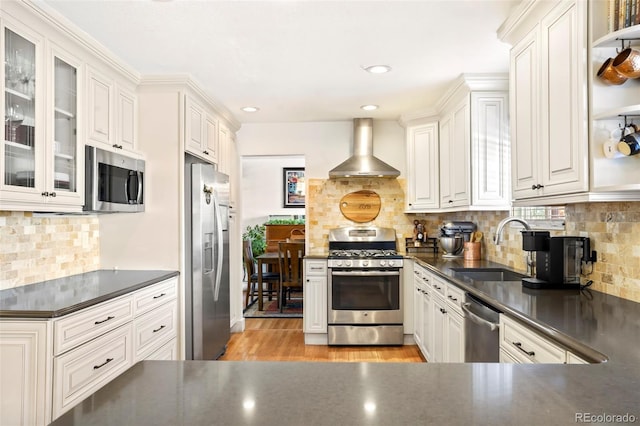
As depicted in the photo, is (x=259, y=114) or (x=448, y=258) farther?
(x=259, y=114)

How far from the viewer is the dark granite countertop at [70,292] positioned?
1935mm

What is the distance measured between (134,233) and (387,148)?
2904mm

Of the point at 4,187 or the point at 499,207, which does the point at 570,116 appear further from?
the point at 4,187

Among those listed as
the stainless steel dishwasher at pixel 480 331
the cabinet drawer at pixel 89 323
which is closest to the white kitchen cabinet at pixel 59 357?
the cabinet drawer at pixel 89 323

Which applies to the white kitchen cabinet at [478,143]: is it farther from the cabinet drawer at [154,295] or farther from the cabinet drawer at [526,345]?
the cabinet drawer at [154,295]

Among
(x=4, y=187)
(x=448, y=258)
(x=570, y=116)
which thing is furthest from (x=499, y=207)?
(x=4, y=187)

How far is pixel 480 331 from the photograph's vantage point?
7.47 ft

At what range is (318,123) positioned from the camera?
491cm

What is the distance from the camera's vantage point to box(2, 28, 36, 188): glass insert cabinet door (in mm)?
2023

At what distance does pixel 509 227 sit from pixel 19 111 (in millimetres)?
3307

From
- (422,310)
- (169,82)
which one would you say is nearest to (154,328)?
(169,82)

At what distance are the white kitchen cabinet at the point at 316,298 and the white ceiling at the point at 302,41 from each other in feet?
5.82

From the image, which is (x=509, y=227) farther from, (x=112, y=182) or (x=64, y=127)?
(x=64, y=127)

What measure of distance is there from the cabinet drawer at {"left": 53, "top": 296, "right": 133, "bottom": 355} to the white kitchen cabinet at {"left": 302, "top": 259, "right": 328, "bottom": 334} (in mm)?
2108
